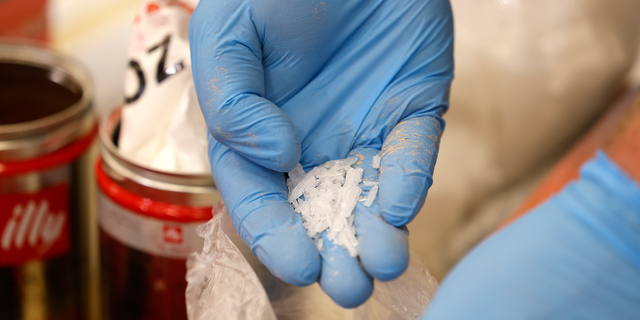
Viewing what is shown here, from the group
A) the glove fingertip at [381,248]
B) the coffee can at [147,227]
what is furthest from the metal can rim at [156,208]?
the glove fingertip at [381,248]

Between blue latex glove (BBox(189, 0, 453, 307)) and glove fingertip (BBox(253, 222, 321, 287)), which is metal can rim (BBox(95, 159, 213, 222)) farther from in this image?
glove fingertip (BBox(253, 222, 321, 287))

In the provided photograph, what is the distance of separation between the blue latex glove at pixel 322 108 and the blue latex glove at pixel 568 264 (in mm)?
95

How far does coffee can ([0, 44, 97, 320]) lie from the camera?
989 mm

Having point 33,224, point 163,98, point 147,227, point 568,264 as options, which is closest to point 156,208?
point 147,227

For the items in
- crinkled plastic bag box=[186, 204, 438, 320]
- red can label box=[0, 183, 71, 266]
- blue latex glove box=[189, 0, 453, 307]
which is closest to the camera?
blue latex glove box=[189, 0, 453, 307]

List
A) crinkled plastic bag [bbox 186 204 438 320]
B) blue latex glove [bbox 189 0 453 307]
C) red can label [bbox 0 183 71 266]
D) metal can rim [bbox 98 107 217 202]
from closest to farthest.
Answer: blue latex glove [bbox 189 0 453 307] → crinkled plastic bag [bbox 186 204 438 320] → metal can rim [bbox 98 107 217 202] → red can label [bbox 0 183 71 266]

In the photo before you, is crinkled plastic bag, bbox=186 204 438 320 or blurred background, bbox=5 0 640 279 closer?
crinkled plastic bag, bbox=186 204 438 320

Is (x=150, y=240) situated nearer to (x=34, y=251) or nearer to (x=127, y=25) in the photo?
(x=34, y=251)

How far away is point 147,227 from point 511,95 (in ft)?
2.94

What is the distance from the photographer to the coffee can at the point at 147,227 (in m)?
0.91

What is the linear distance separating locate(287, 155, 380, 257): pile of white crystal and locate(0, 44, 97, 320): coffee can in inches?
25.7

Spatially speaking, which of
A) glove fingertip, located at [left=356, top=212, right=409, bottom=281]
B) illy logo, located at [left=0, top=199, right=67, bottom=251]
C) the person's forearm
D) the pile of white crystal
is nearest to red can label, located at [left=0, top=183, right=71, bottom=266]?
illy logo, located at [left=0, top=199, right=67, bottom=251]

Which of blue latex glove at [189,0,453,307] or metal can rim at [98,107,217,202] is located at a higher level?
blue latex glove at [189,0,453,307]

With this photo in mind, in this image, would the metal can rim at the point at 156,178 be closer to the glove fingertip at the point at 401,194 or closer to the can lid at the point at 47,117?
the can lid at the point at 47,117
